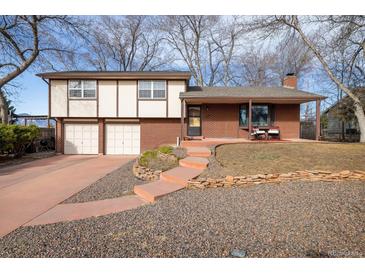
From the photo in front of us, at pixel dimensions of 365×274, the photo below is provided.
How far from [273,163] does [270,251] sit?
4.05 m

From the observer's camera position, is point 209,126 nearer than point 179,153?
No

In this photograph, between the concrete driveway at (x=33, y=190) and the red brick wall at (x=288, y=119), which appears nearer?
the concrete driveway at (x=33, y=190)

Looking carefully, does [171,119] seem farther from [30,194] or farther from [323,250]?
[323,250]

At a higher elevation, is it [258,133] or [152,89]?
[152,89]

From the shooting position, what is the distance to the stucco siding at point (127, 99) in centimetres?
1282

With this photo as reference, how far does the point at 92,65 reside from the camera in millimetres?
24062

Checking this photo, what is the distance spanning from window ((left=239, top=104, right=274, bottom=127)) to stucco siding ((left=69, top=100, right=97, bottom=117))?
32.6 feet

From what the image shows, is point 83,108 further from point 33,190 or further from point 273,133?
point 273,133

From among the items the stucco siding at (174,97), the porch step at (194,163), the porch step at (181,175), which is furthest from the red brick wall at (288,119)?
the porch step at (181,175)

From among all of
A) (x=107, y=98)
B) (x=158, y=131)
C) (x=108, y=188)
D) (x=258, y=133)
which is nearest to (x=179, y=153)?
(x=108, y=188)

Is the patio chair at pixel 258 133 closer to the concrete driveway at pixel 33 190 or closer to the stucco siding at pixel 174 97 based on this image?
the stucco siding at pixel 174 97

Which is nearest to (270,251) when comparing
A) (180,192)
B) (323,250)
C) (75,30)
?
(323,250)

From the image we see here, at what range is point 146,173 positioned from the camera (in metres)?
6.33

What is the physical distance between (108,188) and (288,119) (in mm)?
→ 12569
